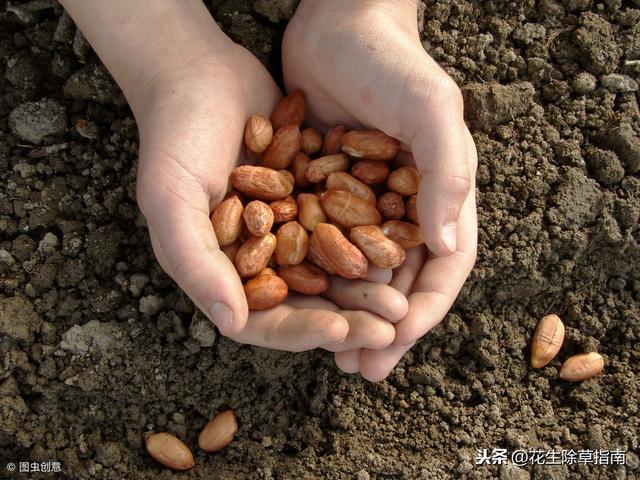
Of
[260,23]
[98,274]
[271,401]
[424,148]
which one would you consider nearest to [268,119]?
[260,23]

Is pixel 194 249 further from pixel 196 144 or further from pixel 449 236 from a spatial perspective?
pixel 449 236

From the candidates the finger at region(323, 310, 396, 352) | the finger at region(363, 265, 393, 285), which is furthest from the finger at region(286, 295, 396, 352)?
the finger at region(363, 265, 393, 285)

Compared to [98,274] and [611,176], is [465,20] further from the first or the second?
[98,274]

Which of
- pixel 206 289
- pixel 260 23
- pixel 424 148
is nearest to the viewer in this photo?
pixel 206 289

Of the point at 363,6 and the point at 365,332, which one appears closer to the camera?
the point at 365,332

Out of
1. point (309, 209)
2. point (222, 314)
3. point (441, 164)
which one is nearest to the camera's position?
point (222, 314)

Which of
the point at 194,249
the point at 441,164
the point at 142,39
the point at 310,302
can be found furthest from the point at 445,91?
the point at 142,39

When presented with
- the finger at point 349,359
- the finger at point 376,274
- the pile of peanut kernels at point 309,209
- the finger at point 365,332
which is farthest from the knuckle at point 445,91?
the finger at point 349,359
